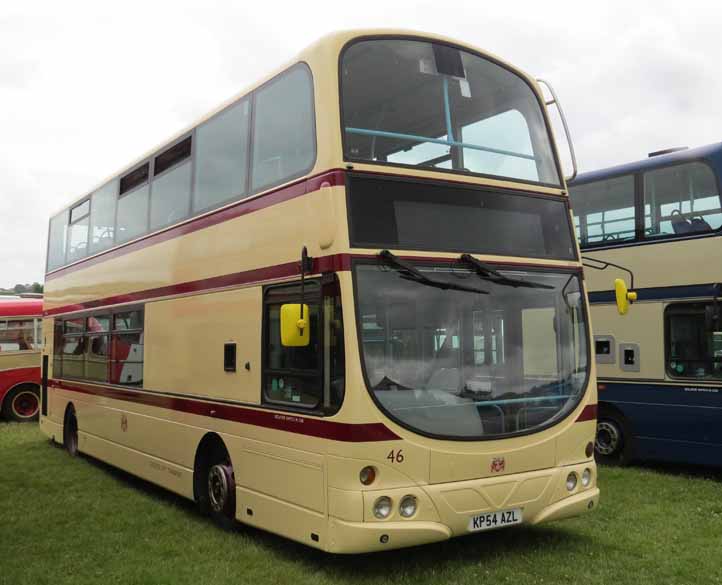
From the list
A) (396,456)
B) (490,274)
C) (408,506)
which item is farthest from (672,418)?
(396,456)

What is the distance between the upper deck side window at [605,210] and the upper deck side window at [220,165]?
17.0 feet

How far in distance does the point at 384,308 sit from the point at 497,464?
154 cm

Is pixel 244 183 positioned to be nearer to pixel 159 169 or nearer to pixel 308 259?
pixel 308 259

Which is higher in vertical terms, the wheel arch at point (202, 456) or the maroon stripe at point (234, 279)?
the maroon stripe at point (234, 279)

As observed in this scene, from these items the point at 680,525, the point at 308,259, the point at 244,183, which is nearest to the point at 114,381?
the point at 244,183

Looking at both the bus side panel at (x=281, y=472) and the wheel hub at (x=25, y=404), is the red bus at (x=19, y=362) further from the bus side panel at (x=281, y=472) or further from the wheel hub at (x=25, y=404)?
the bus side panel at (x=281, y=472)

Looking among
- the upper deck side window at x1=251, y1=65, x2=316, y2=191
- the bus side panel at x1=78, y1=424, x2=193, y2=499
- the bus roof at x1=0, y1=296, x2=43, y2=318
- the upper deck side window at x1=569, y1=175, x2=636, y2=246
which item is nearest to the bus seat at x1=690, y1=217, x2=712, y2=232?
the upper deck side window at x1=569, y1=175, x2=636, y2=246

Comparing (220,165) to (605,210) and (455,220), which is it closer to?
(455,220)

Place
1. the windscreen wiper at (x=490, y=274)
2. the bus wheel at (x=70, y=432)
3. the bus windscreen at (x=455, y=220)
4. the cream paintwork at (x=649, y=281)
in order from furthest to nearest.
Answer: the bus wheel at (x=70, y=432)
the cream paintwork at (x=649, y=281)
the windscreen wiper at (x=490, y=274)
the bus windscreen at (x=455, y=220)

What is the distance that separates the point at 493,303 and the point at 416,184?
115cm

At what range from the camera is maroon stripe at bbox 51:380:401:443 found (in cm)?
623

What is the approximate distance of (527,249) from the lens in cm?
731

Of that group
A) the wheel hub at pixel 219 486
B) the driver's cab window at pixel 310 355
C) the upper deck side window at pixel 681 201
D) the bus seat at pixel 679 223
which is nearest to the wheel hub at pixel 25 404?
the wheel hub at pixel 219 486

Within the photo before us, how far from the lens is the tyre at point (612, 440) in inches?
461
